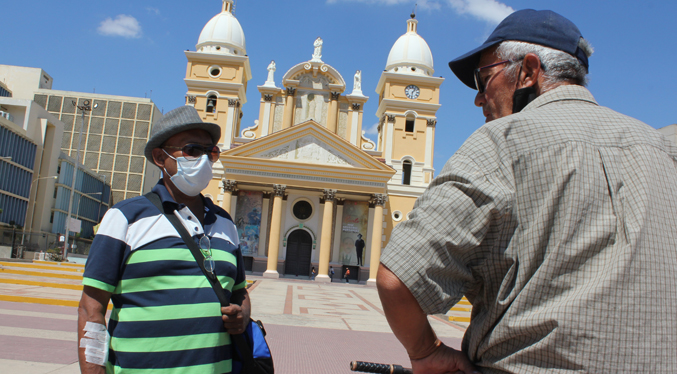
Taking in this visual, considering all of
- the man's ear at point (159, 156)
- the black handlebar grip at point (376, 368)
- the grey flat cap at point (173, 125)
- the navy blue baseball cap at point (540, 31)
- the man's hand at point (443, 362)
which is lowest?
the black handlebar grip at point (376, 368)

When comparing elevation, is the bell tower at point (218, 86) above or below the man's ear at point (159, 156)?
above

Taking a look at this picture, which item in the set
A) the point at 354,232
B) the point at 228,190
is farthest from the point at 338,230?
the point at 228,190

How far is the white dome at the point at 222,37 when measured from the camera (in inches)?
1377

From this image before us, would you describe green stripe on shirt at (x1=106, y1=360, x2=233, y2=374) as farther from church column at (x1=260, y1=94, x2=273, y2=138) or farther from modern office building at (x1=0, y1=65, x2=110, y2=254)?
modern office building at (x1=0, y1=65, x2=110, y2=254)

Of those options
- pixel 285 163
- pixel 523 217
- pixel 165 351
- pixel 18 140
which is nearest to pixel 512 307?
pixel 523 217

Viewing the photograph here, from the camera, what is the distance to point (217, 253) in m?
2.52

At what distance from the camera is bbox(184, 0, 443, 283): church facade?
93.7ft

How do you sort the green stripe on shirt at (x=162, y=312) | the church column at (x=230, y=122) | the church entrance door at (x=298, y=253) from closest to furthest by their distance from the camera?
the green stripe on shirt at (x=162, y=312)
the church entrance door at (x=298, y=253)
the church column at (x=230, y=122)

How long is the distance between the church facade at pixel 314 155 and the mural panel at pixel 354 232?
A: 0.06 meters

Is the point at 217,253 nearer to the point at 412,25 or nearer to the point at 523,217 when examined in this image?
the point at 523,217

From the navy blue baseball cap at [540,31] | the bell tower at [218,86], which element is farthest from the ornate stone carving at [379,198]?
the navy blue baseball cap at [540,31]

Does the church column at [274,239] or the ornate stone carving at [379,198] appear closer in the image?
the church column at [274,239]

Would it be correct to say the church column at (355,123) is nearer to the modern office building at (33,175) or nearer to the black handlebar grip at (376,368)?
the modern office building at (33,175)

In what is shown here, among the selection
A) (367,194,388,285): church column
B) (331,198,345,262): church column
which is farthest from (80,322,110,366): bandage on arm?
(331,198,345,262): church column
